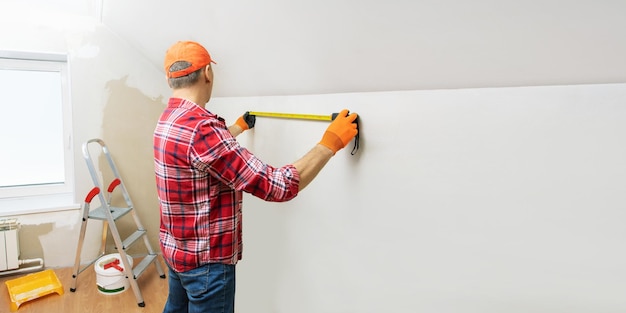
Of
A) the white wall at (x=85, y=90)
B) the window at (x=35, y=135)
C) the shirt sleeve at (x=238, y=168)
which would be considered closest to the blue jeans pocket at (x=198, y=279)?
the shirt sleeve at (x=238, y=168)

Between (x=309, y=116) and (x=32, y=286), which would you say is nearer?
(x=309, y=116)

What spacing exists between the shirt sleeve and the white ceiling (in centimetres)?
30

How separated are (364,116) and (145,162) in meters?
2.35

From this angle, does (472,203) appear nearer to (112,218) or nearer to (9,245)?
(112,218)

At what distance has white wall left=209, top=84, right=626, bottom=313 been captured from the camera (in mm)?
623

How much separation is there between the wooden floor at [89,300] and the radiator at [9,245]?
12cm

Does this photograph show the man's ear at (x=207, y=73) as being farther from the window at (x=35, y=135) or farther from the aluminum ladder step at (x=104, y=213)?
the window at (x=35, y=135)

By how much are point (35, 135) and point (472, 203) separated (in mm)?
3213

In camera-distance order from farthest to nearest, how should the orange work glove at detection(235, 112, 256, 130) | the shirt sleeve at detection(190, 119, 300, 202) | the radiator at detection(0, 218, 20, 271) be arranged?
the radiator at detection(0, 218, 20, 271), the orange work glove at detection(235, 112, 256, 130), the shirt sleeve at detection(190, 119, 300, 202)

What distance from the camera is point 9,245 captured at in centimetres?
249

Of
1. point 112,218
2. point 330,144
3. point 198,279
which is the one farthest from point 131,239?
Result: point 330,144

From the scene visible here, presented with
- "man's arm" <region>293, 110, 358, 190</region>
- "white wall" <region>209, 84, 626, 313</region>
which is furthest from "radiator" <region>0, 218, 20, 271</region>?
"man's arm" <region>293, 110, 358, 190</region>

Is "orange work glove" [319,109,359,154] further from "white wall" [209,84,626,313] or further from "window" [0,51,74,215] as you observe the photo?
"window" [0,51,74,215]

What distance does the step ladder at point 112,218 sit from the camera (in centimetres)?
231
